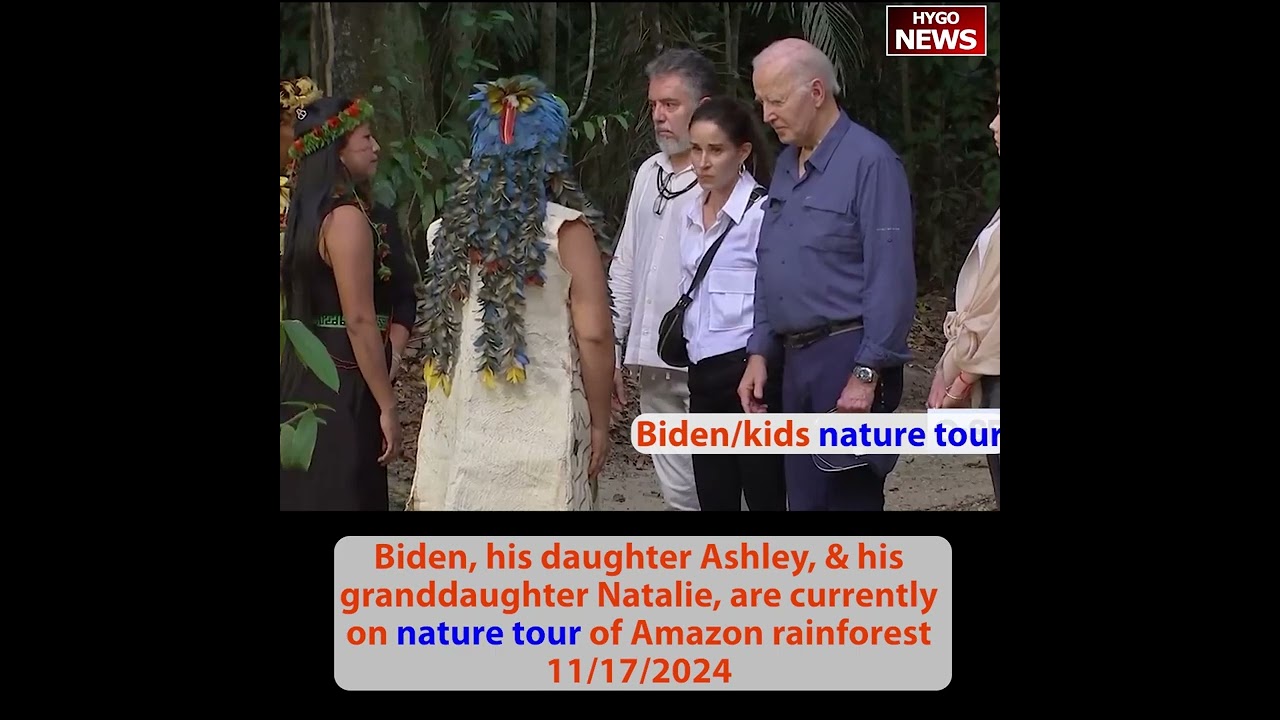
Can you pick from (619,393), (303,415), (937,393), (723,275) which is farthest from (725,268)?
(303,415)

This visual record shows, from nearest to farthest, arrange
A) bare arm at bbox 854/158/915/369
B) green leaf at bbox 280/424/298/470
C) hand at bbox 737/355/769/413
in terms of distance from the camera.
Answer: bare arm at bbox 854/158/915/369
hand at bbox 737/355/769/413
green leaf at bbox 280/424/298/470

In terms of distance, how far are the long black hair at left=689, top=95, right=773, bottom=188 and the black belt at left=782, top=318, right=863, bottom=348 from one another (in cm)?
53

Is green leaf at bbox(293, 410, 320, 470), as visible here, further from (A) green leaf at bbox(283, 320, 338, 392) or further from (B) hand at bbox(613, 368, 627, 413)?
(B) hand at bbox(613, 368, 627, 413)

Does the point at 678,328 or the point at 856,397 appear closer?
the point at 856,397

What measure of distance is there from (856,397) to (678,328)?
664 mm

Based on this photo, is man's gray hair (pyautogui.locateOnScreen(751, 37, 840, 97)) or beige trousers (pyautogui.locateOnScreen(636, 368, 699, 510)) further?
beige trousers (pyautogui.locateOnScreen(636, 368, 699, 510))

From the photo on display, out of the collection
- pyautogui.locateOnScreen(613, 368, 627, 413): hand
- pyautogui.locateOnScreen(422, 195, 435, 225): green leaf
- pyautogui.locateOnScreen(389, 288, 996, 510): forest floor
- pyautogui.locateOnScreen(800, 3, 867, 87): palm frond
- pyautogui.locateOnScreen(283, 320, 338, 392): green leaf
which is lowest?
pyautogui.locateOnScreen(389, 288, 996, 510): forest floor

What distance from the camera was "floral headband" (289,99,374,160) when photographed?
20.4ft

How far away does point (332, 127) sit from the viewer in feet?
20.4

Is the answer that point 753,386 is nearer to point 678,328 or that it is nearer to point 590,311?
point 678,328

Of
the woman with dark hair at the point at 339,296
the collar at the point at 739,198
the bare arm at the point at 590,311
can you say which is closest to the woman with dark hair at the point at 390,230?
the woman with dark hair at the point at 339,296

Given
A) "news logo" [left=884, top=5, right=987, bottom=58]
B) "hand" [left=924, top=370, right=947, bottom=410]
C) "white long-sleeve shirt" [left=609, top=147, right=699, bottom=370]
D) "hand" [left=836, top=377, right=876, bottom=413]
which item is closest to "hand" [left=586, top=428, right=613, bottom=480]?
"white long-sleeve shirt" [left=609, top=147, right=699, bottom=370]

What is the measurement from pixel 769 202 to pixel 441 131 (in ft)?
3.89

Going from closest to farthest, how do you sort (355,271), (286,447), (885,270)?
1. (885,270)
2. (355,271)
3. (286,447)
